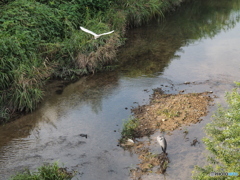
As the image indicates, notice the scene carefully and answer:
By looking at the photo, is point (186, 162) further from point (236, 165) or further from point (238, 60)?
point (238, 60)

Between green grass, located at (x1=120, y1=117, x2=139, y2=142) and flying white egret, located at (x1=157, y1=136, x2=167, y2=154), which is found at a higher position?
flying white egret, located at (x1=157, y1=136, x2=167, y2=154)

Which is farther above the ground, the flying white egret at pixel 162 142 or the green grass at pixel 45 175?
the flying white egret at pixel 162 142

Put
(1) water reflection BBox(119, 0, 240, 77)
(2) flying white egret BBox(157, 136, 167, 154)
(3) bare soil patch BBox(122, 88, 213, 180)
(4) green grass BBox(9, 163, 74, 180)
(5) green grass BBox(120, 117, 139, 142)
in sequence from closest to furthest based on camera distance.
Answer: (4) green grass BBox(9, 163, 74, 180) → (3) bare soil patch BBox(122, 88, 213, 180) → (2) flying white egret BBox(157, 136, 167, 154) → (5) green grass BBox(120, 117, 139, 142) → (1) water reflection BBox(119, 0, 240, 77)

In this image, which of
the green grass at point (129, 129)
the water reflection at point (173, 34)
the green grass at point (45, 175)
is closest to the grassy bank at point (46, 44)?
the water reflection at point (173, 34)

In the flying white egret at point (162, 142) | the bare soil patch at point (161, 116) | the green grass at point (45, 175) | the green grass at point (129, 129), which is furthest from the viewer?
the green grass at point (129, 129)

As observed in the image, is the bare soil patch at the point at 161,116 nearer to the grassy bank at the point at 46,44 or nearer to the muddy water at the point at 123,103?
the muddy water at the point at 123,103

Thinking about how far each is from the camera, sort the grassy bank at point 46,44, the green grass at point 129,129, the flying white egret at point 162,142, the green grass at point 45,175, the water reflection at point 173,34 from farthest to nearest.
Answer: the water reflection at point 173,34 → the grassy bank at point 46,44 → the green grass at point 129,129 → the flying white egret at point 162,142 → the green grass at point 45,175

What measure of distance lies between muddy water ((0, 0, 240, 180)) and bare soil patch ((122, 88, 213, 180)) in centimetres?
15

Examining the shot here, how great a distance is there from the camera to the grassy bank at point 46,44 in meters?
7.57

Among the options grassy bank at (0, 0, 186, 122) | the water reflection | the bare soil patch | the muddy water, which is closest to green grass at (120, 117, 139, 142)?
the bare soil patch

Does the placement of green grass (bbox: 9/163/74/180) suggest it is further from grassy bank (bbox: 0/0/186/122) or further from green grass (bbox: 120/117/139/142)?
grassy bank (bbox: 0/0/186/122)

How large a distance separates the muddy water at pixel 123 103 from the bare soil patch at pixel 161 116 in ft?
0.50

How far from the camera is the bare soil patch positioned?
5.60 meters

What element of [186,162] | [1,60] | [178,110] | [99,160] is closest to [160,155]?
[186,162]
